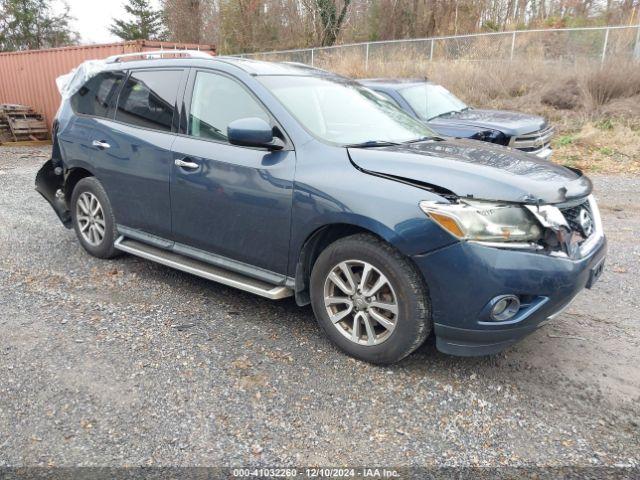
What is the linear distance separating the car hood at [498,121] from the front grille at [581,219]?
16.2ft


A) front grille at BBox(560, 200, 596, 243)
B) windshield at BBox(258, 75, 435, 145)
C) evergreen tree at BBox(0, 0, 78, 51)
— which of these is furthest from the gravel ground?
evergreen tree at BBox(0, 0, 78, 51)

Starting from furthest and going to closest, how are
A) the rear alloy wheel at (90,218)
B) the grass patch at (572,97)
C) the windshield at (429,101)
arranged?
the grass patch at (572,97)
the windshield at (429,101)
the rear alloy wheel at (90,218)

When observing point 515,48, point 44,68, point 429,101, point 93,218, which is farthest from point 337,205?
point 515,48

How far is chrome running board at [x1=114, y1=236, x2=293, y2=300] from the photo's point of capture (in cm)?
350

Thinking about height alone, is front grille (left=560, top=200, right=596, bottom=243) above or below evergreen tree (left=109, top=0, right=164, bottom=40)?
below

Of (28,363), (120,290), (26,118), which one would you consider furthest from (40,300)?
(26,118)

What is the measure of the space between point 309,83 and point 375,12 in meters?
24.8

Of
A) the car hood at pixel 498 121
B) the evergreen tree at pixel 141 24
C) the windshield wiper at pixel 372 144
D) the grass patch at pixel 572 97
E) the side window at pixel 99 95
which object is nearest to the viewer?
the windshield wiper at pixel 372 144

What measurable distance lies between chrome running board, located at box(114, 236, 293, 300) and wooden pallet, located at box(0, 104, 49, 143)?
1243cm

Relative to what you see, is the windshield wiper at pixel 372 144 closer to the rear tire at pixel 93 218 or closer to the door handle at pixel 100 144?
the door handle at pixel 100 144

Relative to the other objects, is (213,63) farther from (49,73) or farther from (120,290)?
(49,73)

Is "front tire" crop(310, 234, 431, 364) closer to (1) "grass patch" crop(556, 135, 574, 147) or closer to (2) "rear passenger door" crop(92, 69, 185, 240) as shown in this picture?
(2) "rear passenger door" crop(92, 69, 185, 240)

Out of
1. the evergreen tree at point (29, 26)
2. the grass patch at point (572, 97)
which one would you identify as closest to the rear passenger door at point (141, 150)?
the grass patch at point (572, 97)

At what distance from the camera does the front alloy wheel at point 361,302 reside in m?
3.08
